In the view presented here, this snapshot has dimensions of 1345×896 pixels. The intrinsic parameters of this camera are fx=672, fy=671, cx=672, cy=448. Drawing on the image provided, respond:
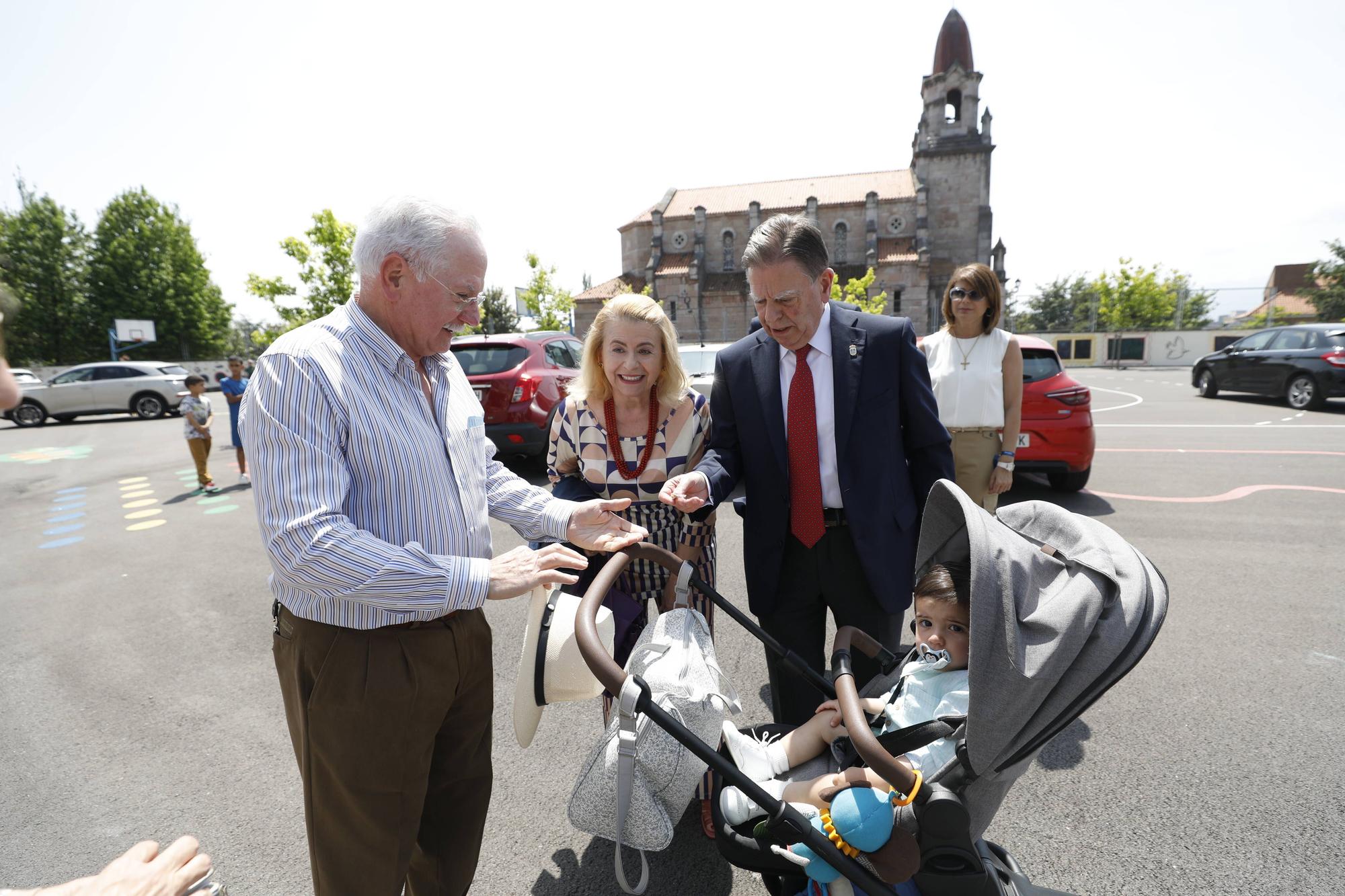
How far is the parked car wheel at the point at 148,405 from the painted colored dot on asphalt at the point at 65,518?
15.0 metres

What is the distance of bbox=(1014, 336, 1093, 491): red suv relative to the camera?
257 inches

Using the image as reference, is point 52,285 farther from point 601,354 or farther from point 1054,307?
point 1054,307

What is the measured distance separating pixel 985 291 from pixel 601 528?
268 cm

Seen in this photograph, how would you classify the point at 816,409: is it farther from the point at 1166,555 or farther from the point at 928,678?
the point at 1166,555

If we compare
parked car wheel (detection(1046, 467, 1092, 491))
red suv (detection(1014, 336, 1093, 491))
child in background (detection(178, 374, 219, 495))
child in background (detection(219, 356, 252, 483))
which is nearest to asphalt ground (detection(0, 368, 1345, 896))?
parked car wheel (detection(1046, 467, 1092, 491))

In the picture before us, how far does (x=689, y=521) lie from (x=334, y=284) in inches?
1308

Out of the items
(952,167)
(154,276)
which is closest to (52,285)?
(154,276)

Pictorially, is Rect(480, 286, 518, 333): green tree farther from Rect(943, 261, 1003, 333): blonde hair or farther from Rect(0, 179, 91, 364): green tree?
Rect(943, 261, 1003, 333): blonde hair

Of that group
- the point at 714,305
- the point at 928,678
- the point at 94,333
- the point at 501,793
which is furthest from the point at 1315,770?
the point at 94,333

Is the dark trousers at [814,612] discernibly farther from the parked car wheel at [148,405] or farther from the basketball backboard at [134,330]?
the basketball backboard at [134,330]

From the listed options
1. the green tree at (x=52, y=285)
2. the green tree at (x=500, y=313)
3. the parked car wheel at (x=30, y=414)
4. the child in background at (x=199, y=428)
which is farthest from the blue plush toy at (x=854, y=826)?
the green tree at (x=52, y=285)

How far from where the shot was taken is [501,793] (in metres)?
2.86

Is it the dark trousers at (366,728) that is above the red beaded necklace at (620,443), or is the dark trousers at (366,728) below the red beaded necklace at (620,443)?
below

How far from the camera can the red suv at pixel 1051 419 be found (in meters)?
6.54
